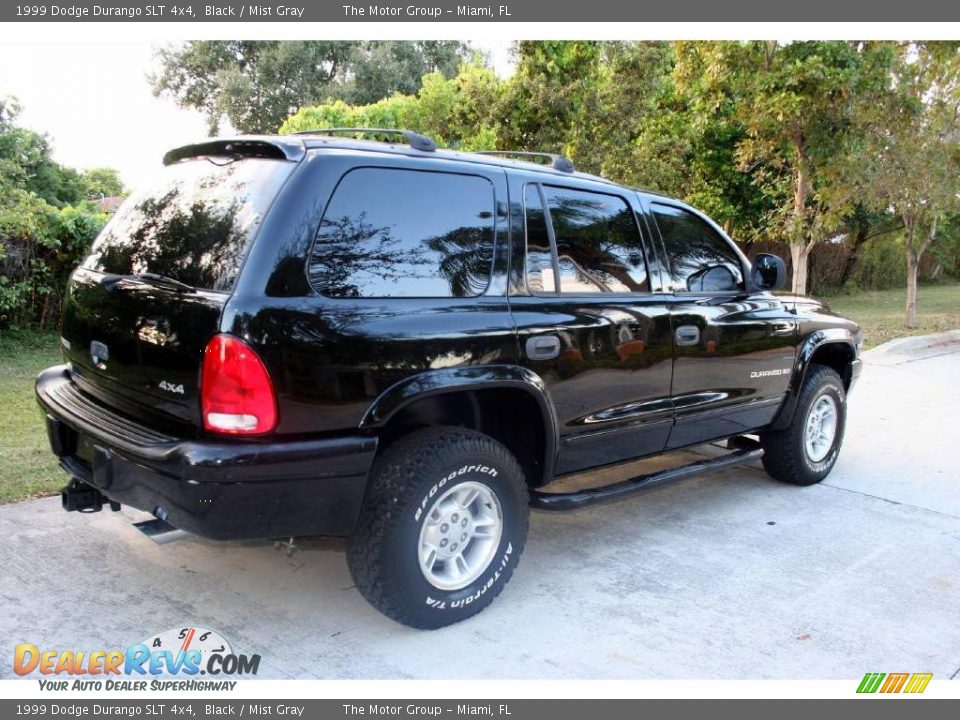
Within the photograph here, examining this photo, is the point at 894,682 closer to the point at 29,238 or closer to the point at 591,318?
the point at 591,318

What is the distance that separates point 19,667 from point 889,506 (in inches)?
183

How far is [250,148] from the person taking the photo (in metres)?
3.18

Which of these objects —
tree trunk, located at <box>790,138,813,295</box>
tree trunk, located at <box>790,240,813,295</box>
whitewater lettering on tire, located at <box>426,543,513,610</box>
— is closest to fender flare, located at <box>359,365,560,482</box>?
whitewater lettering on tire, located at <box>426,543,513,610</box>

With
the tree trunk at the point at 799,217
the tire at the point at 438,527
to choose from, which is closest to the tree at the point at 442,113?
the tree trunk at the point at 799,217

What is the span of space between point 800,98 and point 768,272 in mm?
5836

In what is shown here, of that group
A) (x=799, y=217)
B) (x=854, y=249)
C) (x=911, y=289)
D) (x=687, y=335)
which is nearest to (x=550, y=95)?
(x=799, y=217)

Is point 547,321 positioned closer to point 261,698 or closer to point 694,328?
point 694,328

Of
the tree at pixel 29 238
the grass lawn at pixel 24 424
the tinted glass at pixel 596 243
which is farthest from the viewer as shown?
the tree at pixel 29 238

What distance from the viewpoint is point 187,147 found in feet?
11.4

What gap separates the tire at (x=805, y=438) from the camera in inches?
205

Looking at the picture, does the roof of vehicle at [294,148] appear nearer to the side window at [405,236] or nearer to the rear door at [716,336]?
the side window at [405,236]

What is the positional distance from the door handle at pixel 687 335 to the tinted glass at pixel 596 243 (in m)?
0.28

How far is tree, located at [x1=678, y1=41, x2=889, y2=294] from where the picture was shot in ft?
32.0

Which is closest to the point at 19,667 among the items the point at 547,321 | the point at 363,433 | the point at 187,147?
the point at 363,433
